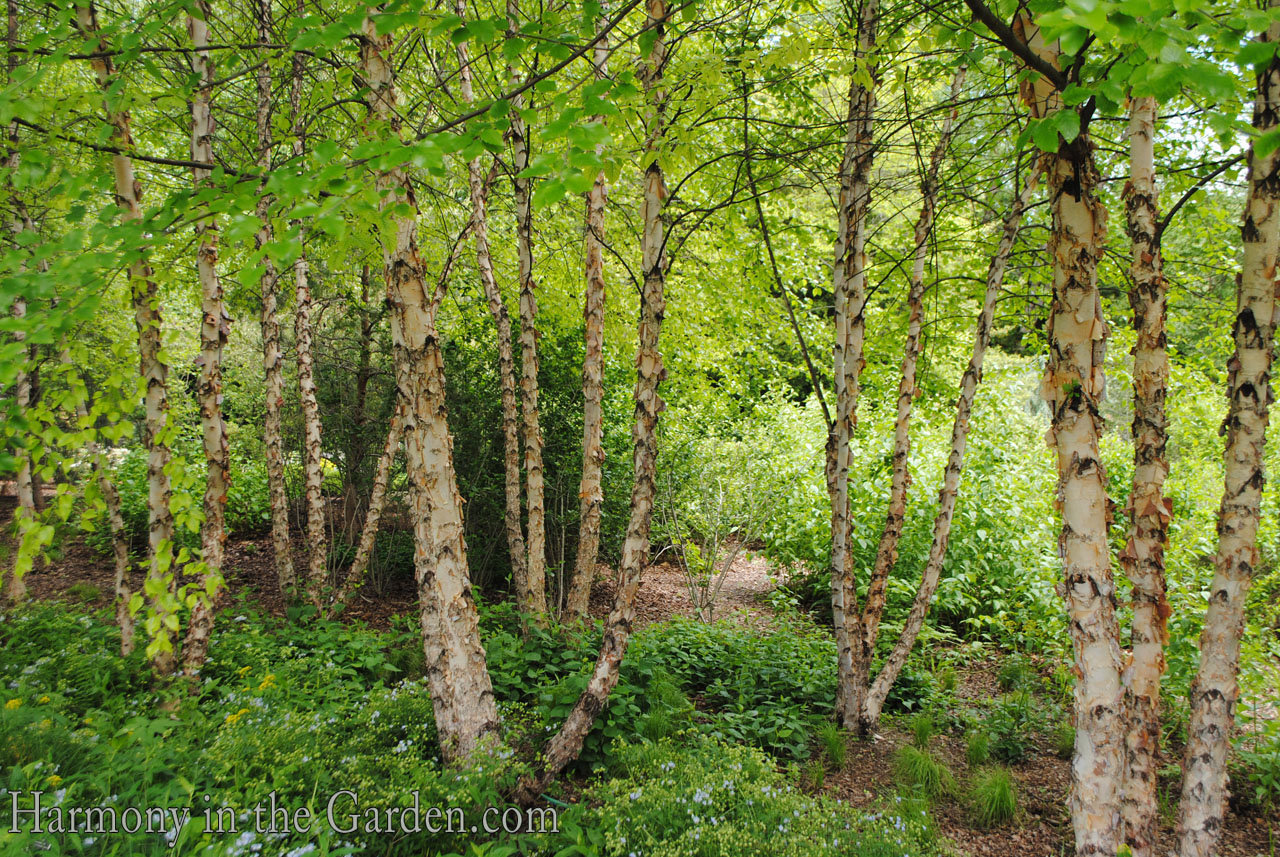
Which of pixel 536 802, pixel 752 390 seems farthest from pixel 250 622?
pixel 752 390

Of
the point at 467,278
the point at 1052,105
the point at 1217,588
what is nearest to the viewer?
the point at 1052,105

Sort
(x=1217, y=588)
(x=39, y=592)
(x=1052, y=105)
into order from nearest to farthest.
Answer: (x=1052, y=105), (x=1217, y=588), (x=39, y=592)

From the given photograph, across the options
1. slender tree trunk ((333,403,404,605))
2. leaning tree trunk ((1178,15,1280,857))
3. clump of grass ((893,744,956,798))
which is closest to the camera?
leaning tree trunk ((1178,15,1280,857))

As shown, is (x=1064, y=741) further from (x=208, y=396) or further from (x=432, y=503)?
(x=208, y=396)

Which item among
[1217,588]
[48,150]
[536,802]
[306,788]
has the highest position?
[48,150]

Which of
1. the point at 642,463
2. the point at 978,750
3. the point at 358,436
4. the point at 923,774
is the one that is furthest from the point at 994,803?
the point at 358,436

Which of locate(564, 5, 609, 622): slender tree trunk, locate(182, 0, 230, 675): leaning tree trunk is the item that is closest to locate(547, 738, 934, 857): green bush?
locate(564, 5, 609, 622): slender tree trunk

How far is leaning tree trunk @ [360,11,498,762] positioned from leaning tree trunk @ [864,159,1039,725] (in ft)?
8.29

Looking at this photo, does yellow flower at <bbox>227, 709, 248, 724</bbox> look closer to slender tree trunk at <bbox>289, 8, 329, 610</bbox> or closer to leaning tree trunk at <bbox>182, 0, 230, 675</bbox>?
leaning tree trunk at <bbox>182, 0, 230, 675</bbox>

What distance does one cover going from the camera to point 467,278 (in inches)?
301

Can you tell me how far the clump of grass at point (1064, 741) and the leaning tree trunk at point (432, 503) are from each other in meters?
3.57

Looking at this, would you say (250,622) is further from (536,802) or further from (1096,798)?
(1096,798)

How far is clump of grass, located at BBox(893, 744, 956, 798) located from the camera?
3.43 m

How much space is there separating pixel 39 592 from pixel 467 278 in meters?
5.52
